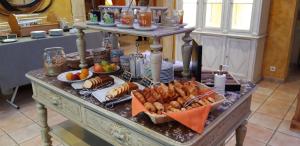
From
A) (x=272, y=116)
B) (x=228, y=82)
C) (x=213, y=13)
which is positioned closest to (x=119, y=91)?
(x=228, y=82)

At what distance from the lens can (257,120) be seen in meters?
2.78

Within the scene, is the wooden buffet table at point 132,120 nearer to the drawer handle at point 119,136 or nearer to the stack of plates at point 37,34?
the drawer handle at point 119,136

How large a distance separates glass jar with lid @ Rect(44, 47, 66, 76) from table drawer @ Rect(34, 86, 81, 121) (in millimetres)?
140

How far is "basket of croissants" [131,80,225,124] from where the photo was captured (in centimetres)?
106

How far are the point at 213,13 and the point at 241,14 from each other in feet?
1.49

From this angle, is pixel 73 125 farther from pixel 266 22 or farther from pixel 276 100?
pixel 266 22

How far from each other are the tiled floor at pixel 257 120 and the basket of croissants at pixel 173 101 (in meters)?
1.37

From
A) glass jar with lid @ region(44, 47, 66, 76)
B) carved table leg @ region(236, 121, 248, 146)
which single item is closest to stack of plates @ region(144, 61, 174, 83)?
carved table leg @ region(236, 121, 248, 146)

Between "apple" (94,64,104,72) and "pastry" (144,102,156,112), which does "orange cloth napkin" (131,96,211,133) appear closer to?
"pastry" (144,102,156,112)

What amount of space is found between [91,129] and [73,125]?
26.6 inches

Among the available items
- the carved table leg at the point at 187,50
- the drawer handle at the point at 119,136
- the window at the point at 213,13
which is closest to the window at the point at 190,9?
the window at the point at 213,13

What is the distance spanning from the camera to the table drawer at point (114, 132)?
113 cm

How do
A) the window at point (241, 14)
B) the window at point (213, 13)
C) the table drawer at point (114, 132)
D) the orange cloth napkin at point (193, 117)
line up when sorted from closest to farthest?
the orange cloth napkin at point (193, 117), the table drawer at point (114, 132), the window at point (241, 14), the window at point (213, 13)

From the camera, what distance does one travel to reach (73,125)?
2.01 meters
